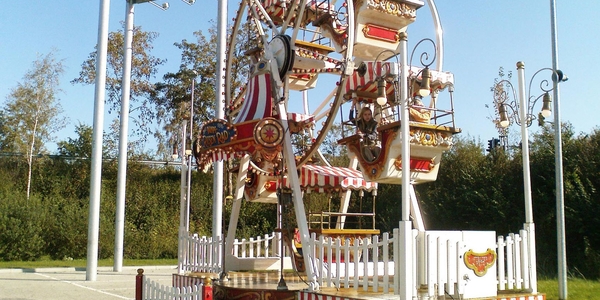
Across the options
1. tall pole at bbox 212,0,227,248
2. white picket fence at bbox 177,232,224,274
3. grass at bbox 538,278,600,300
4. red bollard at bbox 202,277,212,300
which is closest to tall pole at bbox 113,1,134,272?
tall pole at bbox 212,0,227,248

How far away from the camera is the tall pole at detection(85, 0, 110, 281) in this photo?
17.3 meters

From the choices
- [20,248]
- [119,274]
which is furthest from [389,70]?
[20,248]

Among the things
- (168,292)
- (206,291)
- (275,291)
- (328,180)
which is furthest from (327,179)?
(206,291)

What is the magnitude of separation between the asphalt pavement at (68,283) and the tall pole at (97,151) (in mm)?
821

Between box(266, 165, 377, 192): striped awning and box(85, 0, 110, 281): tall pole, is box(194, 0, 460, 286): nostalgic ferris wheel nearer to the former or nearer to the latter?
box(266, 165, 377, 192): striped awning

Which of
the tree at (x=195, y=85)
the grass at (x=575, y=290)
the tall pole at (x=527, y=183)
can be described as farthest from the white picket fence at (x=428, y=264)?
the tree at (x=195, y=85)

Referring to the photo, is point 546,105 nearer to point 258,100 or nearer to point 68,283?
point 258,100

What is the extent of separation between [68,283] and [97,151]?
3.65 metres

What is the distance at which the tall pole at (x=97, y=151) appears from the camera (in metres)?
17.3

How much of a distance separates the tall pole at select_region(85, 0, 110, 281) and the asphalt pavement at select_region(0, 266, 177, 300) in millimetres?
821

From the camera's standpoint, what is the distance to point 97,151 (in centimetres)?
1742

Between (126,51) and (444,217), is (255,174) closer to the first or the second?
(126,51)

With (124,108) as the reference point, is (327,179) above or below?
below

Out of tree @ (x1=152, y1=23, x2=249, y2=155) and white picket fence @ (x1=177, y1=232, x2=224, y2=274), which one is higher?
tree @ (x1=152, y1=23, x2=249, y2=155)
